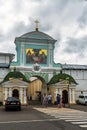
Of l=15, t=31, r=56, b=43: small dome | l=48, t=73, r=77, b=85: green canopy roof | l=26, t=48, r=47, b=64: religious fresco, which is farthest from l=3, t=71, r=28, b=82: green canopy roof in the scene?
l=15, t=31, r=56, b=43: small dome

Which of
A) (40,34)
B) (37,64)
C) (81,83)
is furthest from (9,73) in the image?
(81,83)

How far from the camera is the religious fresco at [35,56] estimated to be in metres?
53.1

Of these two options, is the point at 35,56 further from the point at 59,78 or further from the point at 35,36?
the point at 59,78

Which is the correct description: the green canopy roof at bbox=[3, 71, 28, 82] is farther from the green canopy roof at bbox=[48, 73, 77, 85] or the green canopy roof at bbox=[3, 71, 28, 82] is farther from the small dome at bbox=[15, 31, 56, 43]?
the small dome at bbox=[15, 31, 56, 43]

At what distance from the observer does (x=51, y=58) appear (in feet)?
178

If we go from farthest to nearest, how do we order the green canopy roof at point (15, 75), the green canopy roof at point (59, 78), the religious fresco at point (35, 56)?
the religious fresco at point (35, 56)
the green canopy roof at point (59, 78)
the green canopy roof at point (15, 75)

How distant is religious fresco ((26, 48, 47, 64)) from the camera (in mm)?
53072

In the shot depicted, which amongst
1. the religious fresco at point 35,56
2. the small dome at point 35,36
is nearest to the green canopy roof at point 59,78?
the religious fresco at point 35,56

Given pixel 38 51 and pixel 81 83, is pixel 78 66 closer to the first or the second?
pixel 81 83

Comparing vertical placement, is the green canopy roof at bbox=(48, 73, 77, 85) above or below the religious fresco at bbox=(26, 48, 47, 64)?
below

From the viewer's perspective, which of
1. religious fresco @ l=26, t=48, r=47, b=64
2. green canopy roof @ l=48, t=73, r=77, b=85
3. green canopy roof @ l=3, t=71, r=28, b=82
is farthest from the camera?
religious fresco @ l=26, t=48, r=47, b=64

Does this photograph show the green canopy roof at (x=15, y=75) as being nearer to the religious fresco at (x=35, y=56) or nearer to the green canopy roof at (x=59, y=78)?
the religious fresco at (x=35, y=56)

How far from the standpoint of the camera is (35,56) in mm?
53344

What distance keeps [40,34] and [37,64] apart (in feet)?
17.5
